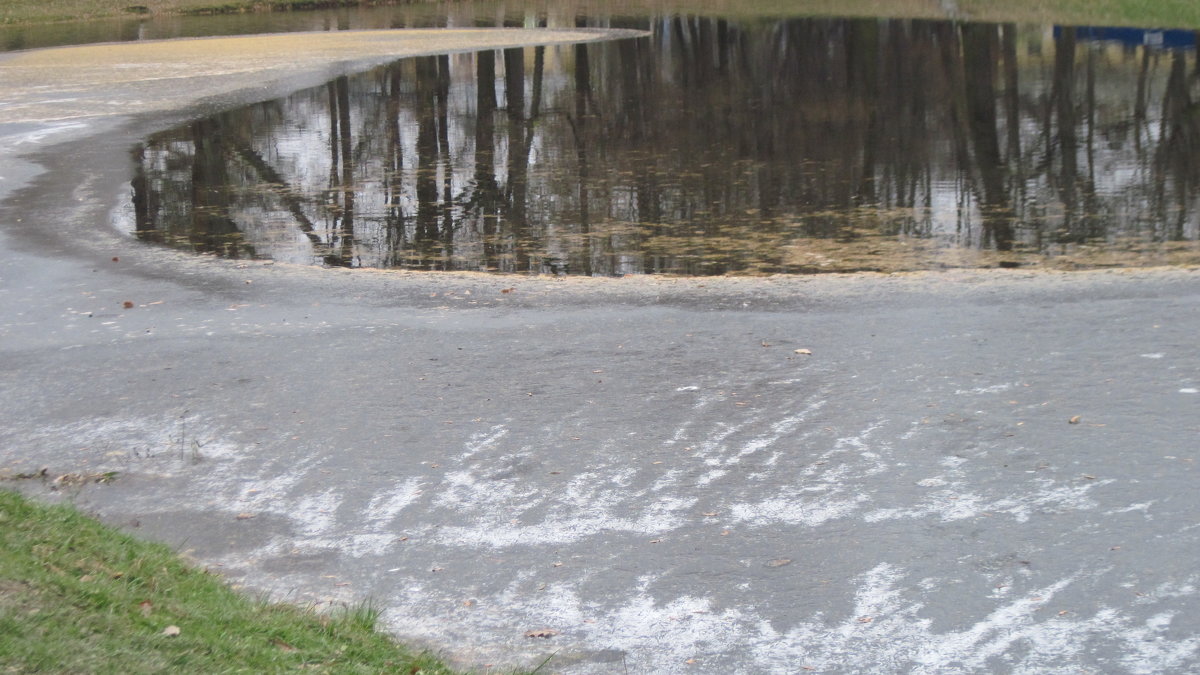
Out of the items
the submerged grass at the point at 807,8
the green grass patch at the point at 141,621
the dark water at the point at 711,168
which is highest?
the submerged grass at the point at 807,8

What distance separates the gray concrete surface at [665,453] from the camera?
17.0 ft

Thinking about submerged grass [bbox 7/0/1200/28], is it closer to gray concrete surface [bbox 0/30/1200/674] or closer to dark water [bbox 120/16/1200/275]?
dark water [bbox 120/16/1200/275]

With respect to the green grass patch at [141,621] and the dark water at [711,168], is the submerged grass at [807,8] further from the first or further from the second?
the green grass patch at [141,621]

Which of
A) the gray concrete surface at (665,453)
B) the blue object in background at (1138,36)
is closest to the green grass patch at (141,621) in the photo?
the gray concrete surface at (665,453)

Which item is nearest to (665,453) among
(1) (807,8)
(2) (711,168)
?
(2) (711,168)

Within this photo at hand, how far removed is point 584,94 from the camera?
25391mm

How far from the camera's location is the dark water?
12.2 meters

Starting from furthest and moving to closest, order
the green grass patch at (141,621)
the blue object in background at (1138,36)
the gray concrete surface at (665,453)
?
the blue object in background at (1138,36), the gray concrete surface at (665,453), the green grass patch at (141,621)

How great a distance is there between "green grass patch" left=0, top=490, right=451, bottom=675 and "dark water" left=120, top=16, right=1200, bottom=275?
643cm

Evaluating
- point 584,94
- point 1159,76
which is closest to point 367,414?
point 584,94

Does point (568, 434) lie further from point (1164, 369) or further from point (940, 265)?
point (940, 265)

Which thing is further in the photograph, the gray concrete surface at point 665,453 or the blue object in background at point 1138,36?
the blue object in background at point 1138,36

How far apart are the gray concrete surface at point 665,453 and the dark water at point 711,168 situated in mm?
1562

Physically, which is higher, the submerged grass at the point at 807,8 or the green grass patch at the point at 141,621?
the submerged grass at the point at 807,8
